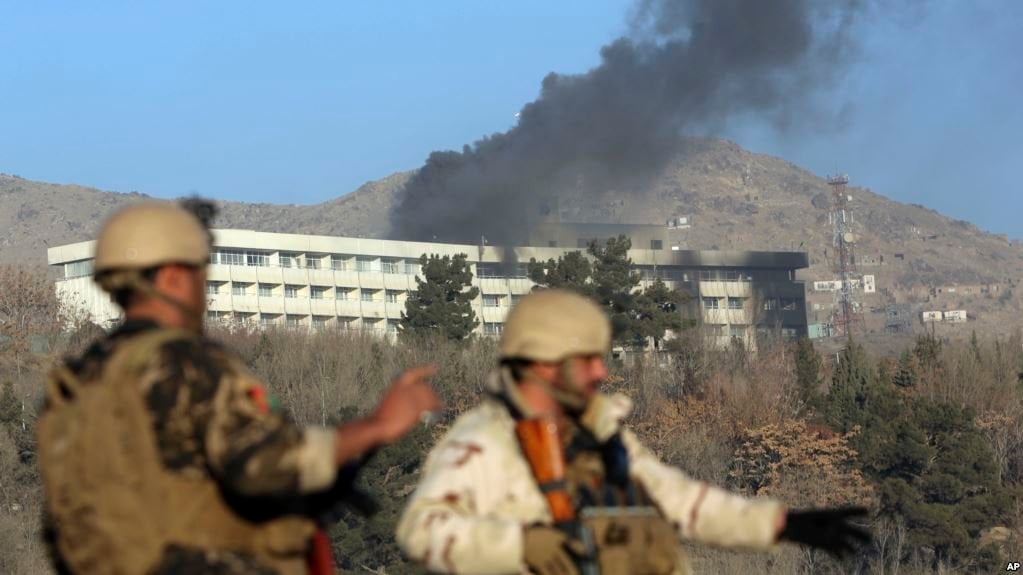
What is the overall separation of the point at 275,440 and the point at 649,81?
100 m

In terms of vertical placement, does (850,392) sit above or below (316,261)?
below

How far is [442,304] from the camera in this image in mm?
84500

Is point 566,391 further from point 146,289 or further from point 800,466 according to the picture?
point 800,466

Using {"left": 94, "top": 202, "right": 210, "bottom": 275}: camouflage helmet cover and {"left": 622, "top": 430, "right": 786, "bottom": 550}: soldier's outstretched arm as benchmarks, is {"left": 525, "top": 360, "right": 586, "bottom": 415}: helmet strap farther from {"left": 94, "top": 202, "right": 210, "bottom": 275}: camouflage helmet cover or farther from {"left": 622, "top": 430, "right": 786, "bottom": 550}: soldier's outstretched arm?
{"left": 94, "top": 202, "right": 210, "bottom": 275}: camouflage helmet cover

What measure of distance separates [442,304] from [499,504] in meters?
79.2

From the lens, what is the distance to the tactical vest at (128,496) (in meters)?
4.49

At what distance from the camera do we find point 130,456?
177 inches

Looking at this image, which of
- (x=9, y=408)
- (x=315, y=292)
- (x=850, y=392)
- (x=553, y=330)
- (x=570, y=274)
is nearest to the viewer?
(x=553, y=330)

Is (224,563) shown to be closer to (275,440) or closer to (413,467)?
(275,440)

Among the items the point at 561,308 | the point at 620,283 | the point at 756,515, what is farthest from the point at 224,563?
the point at 620,283

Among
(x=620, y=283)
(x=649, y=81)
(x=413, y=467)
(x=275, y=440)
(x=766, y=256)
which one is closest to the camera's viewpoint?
(x=275, y=440)

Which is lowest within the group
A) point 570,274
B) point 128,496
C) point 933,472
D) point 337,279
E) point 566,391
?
point 933,472

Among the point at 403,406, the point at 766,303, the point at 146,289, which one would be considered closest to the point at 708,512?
the point at 403,406

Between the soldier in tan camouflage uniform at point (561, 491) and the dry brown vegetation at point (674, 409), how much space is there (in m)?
34.7
